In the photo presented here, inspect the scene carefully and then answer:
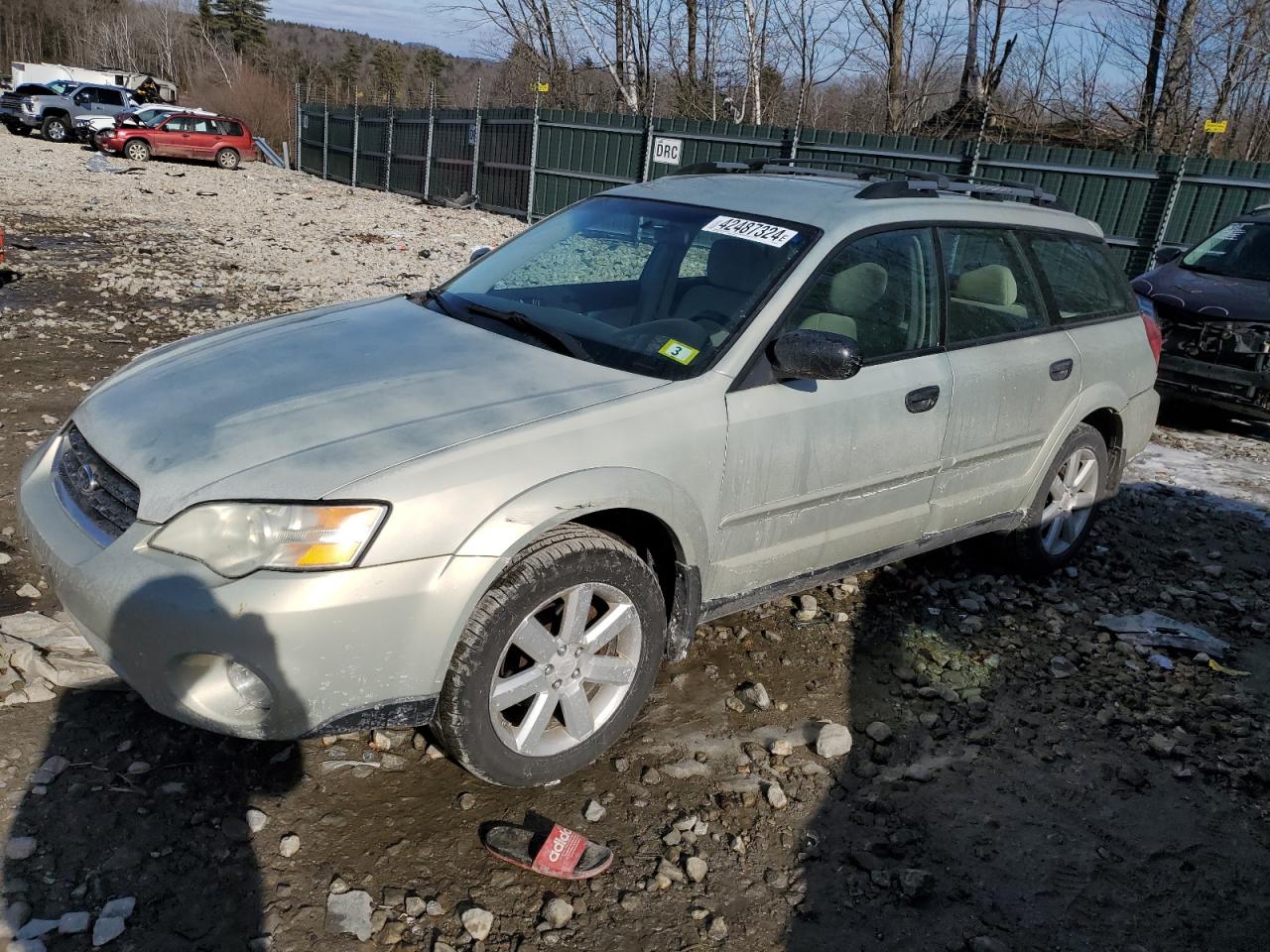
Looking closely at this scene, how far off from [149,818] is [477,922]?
0.96 metres

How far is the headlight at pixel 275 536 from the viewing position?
2.36m

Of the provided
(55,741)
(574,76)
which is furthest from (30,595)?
(574,76)

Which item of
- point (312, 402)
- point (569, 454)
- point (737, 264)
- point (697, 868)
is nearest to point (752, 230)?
point (737, 264)

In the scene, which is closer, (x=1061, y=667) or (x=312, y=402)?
(x=312, y=402)

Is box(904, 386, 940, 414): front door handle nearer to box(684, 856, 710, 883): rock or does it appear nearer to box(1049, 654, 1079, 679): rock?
box(1049, 654, 1079, 679): rock

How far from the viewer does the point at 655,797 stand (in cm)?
298

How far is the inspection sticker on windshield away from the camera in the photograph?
A: 3.48 metres

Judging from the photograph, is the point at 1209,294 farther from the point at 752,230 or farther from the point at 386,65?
the point at 386,65

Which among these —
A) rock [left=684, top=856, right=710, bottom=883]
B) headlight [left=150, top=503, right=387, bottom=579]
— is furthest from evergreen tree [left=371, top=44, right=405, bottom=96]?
rock [left=684, top=856, right=710, bottom=883]

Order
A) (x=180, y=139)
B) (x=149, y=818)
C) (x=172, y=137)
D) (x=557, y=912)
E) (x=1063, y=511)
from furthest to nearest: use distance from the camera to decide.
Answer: (x=180, y=139), (x=172, y=137), (x=1063, y=511), (x=149, y=818), (x=557, y=912)

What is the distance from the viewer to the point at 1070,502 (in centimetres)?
476

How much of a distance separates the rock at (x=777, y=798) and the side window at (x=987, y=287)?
1.85 m

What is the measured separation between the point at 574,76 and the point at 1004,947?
92.3 feet

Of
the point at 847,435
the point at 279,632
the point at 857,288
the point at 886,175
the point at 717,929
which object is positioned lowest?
the point at 717,929
